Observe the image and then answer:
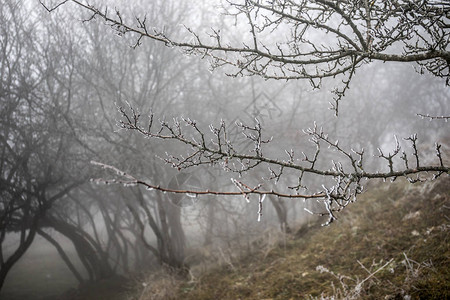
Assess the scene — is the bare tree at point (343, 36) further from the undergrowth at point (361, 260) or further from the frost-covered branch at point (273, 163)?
the undergrowth at point (361, 260)

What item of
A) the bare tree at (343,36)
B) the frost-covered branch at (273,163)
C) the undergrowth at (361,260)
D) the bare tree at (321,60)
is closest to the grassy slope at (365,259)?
the undergrowth at (361,260)

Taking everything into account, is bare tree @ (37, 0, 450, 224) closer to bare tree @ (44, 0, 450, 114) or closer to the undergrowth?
bare tree @ (44, 0, 450, 114)

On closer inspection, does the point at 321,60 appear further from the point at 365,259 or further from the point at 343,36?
the point at 365,259

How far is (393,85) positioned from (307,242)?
1318 centimetres

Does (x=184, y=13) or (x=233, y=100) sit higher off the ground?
(x=184, y=13)

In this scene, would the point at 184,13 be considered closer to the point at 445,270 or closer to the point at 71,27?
the point at 71,27

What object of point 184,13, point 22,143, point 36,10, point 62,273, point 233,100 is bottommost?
point 62,273

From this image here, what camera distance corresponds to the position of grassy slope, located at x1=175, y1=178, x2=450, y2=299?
290 cm

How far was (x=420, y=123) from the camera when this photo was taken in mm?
13508

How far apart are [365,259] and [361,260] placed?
6 cm

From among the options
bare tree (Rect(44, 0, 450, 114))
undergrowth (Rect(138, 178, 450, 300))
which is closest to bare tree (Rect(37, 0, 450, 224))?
bare tree (Rect(44, 0, 450, 114))

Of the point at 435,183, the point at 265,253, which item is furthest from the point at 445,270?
the point at 265,253

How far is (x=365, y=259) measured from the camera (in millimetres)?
4023

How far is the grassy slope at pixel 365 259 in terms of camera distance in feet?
9.51
